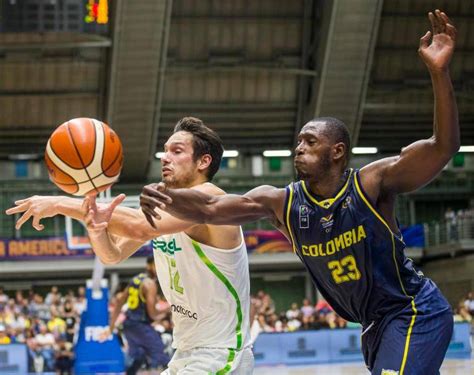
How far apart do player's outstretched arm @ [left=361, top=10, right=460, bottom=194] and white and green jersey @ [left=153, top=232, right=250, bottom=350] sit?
3.66 feet

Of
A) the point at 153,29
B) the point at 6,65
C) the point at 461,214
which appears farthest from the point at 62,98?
the point at 461,214

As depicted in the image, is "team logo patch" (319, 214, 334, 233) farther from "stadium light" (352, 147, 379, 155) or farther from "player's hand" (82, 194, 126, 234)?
"stadium light" (352, 147, 379, 155)

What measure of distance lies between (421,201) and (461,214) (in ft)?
15.4

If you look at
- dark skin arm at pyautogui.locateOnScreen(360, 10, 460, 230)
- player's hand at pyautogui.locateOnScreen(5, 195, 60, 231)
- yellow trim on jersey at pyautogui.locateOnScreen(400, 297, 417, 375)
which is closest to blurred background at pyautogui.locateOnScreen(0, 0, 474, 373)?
player's hand at pyautogui.locateOnScreen(5, 195, 60, 231)

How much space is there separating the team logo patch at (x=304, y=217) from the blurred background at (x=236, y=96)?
2410 cm

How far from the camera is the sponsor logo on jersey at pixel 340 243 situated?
4.77m

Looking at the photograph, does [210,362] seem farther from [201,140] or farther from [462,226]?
[462,226]

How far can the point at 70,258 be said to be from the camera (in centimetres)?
3209

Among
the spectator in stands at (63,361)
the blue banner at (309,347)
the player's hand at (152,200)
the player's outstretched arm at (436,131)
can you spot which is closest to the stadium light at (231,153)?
the blue banner at (309,347)

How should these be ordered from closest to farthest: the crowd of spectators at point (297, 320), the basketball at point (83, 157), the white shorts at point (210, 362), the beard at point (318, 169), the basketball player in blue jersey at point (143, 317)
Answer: the beard at point (318, 169) → the white shorts at point (210, 362) → the basketball at point (83, 157) → the basketball player in blue jersey at point (143, 317) → the crowd of spectators at point (297, 320)

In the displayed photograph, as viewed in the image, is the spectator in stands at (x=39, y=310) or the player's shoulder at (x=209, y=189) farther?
the spectator in stands at (x=39, y=310)

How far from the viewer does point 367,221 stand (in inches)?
188

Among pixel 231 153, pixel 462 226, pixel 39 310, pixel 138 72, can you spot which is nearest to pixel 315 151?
pixel 39 310

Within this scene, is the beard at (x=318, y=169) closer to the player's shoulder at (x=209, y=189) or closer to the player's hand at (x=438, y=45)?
the player's shoulder at (x=209, y=189)
